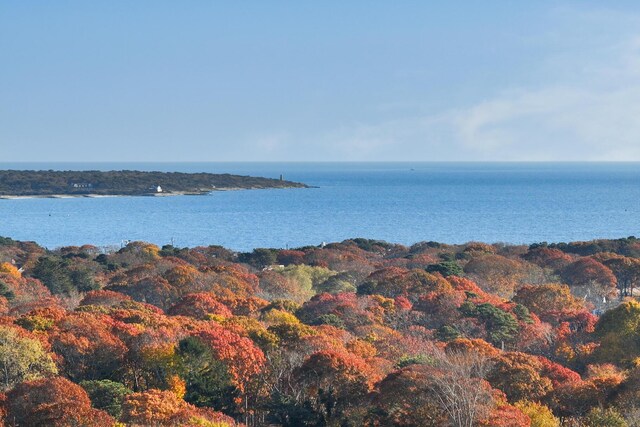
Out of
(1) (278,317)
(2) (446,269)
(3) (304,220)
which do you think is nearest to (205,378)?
(1) (278,317)

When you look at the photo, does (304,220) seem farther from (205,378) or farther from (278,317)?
(205,378)

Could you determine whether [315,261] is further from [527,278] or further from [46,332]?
[46,332]

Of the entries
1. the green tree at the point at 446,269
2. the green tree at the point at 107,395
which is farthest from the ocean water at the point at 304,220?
the green tree at the point at 107,395

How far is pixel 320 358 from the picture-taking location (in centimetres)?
2409

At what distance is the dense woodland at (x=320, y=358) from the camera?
70.1 feet

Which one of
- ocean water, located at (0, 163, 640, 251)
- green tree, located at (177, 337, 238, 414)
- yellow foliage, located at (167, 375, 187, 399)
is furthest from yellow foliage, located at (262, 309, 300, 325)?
ocean water, located at (0, 163, 640, 251)

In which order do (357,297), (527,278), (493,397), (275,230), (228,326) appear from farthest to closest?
(275,230) < (527,278) < (357,297) < (228,326) < (493,397)

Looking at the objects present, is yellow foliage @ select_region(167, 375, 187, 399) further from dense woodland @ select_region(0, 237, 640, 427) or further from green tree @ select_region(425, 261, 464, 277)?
green tree @ select_region(425, 261, 464, 277)

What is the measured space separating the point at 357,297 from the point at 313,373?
Answer: 63.5 ft

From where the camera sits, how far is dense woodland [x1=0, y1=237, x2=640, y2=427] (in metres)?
21.4

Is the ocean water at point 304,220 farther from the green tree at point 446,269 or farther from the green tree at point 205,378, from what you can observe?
the green tree at point 205,378

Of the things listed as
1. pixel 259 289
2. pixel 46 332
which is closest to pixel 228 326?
pixel 46 332

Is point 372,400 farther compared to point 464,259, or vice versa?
point 464,259

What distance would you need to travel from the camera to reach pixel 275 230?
12700 cm
